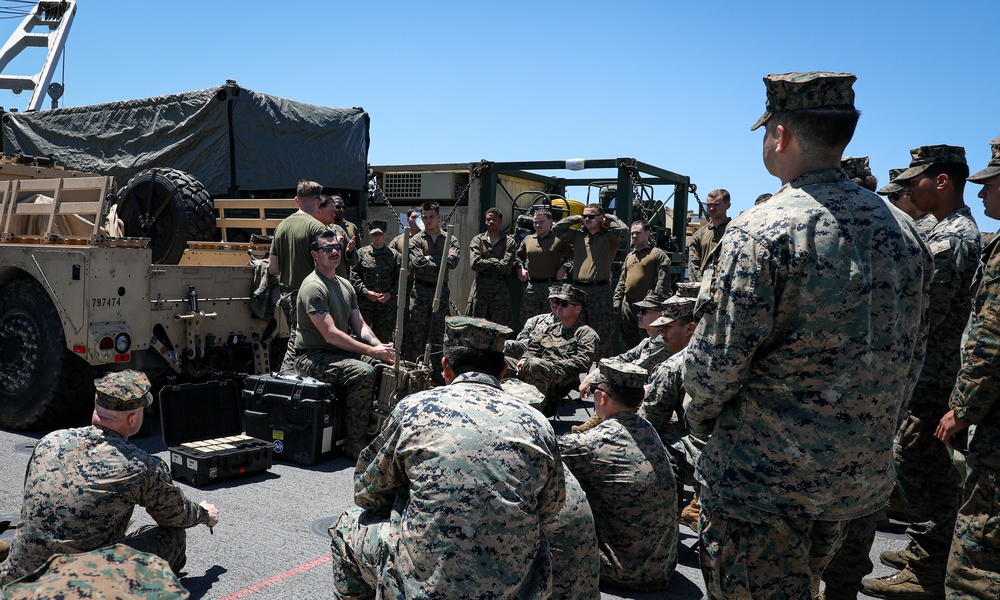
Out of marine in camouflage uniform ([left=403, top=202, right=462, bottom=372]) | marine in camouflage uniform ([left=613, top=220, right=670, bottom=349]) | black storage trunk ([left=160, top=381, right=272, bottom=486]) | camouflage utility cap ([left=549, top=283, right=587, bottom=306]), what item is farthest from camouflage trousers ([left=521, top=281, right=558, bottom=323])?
black storage trunk ([left=160, top=381, right=272, bottom=486])

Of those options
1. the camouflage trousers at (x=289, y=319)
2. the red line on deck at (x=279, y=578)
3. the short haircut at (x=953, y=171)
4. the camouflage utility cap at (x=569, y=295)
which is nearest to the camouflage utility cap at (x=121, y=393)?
the red line on deck at (x=279, y=578)

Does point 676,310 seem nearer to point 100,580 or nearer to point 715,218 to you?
point 100,580

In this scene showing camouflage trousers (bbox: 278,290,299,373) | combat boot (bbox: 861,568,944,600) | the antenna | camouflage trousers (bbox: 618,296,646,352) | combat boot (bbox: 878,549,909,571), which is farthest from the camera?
the antenna

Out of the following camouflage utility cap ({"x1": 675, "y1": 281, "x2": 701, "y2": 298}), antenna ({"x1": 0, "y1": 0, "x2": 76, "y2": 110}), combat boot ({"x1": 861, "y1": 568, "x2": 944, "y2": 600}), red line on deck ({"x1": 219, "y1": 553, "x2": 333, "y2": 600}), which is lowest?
red line on deck ({"x1": 219, "y1": 553, "x2": 333, "y2": 600})

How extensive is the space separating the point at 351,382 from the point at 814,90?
→ 3.97m

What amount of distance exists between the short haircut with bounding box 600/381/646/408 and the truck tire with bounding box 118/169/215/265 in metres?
5.28

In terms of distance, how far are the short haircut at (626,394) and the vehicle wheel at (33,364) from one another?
4.11 meters

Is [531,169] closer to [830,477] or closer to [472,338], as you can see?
[472,338]

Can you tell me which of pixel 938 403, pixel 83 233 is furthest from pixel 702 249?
pixel 83 233

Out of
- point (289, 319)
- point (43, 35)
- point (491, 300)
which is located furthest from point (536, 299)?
point (43, 35)

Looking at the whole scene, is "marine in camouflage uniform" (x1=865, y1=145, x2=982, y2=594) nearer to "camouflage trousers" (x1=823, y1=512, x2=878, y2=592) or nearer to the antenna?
"camouflage trousers" (x1=823, y1=512, x2=878, y2=592)

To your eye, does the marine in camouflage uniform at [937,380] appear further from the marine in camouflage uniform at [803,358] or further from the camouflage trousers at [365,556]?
the camouflage trousers at [365,556]

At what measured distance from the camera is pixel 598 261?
26.2 ft

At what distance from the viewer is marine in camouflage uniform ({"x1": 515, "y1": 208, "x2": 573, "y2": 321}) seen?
26.7 ft
